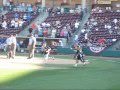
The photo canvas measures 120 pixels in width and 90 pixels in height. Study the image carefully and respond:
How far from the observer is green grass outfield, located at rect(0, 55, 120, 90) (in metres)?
18.1

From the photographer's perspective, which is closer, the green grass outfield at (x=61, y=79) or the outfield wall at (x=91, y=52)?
the green grass outfield at (x=61, y=79)

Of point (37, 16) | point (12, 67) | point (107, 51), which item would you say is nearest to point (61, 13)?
point (37, 16)

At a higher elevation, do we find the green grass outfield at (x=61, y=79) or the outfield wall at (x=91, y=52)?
the green grass outfield at (x=61, y=79)

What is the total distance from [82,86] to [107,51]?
19104 mm

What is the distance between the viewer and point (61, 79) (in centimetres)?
2052

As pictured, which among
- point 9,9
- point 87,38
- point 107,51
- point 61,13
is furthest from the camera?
point 9,9

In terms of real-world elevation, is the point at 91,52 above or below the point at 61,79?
below

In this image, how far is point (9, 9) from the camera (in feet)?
163

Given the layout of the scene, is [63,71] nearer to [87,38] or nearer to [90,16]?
[87,38]

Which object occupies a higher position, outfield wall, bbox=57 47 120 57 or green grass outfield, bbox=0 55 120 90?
green grass outfield, bbox=0 55 120 90

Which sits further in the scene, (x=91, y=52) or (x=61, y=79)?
(x=91, y=52)

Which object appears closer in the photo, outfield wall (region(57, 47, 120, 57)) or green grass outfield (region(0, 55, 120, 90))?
green grass outfield (region(0, 55, 120, 90))

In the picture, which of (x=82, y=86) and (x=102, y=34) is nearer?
(x=82, y=86)

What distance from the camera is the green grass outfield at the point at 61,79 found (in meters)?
18.1
